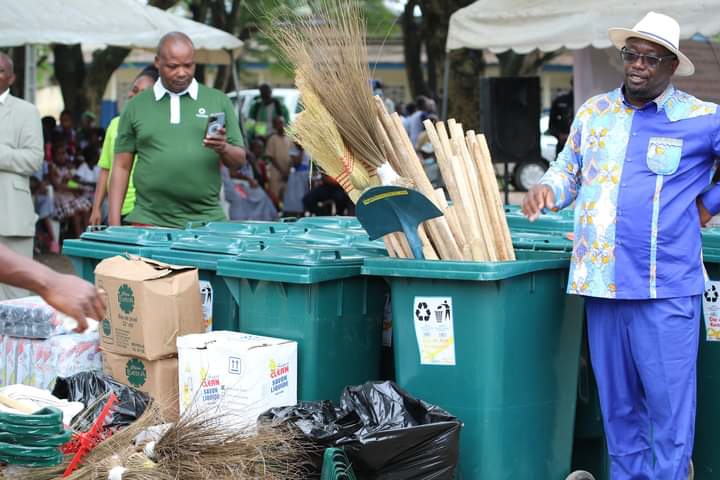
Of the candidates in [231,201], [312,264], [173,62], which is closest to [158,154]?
[173,62]

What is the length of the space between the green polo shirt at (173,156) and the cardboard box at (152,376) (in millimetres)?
1528

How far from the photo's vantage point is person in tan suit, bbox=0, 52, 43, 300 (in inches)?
269

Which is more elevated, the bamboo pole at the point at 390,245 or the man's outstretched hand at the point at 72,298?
the bamboo pole at the point at 390,245

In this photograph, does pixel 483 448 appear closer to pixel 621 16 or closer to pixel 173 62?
pixel 173 62

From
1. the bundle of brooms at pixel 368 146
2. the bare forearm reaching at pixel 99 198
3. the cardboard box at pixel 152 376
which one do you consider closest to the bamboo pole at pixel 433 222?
the bundle of brooms at pixel 368 146

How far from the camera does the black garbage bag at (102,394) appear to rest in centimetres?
454

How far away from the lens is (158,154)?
632 centimetres

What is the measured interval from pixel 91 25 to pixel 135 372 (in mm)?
7126

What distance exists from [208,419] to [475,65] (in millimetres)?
10830

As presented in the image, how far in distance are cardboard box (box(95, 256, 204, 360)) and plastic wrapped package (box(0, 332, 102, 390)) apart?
0.29m

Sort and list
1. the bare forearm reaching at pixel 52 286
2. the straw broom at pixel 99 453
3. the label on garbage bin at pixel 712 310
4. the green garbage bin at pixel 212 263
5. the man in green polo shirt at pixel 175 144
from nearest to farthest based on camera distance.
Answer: the bare forearm reaching at pixel 52 286 → the straw broom at pixel 99 453 → the label on garbage bin at pixel 712 310 → the green garbage bin at pixel 212 263 → the man in green polo shirt at pixel 175 144

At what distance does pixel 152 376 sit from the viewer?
4941 millimetres

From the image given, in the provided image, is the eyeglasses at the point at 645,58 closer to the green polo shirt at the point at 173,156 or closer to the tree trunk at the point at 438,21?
the green polo shirt at the point at 173,156

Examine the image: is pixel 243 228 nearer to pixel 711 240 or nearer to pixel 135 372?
A: pixel 135 372
